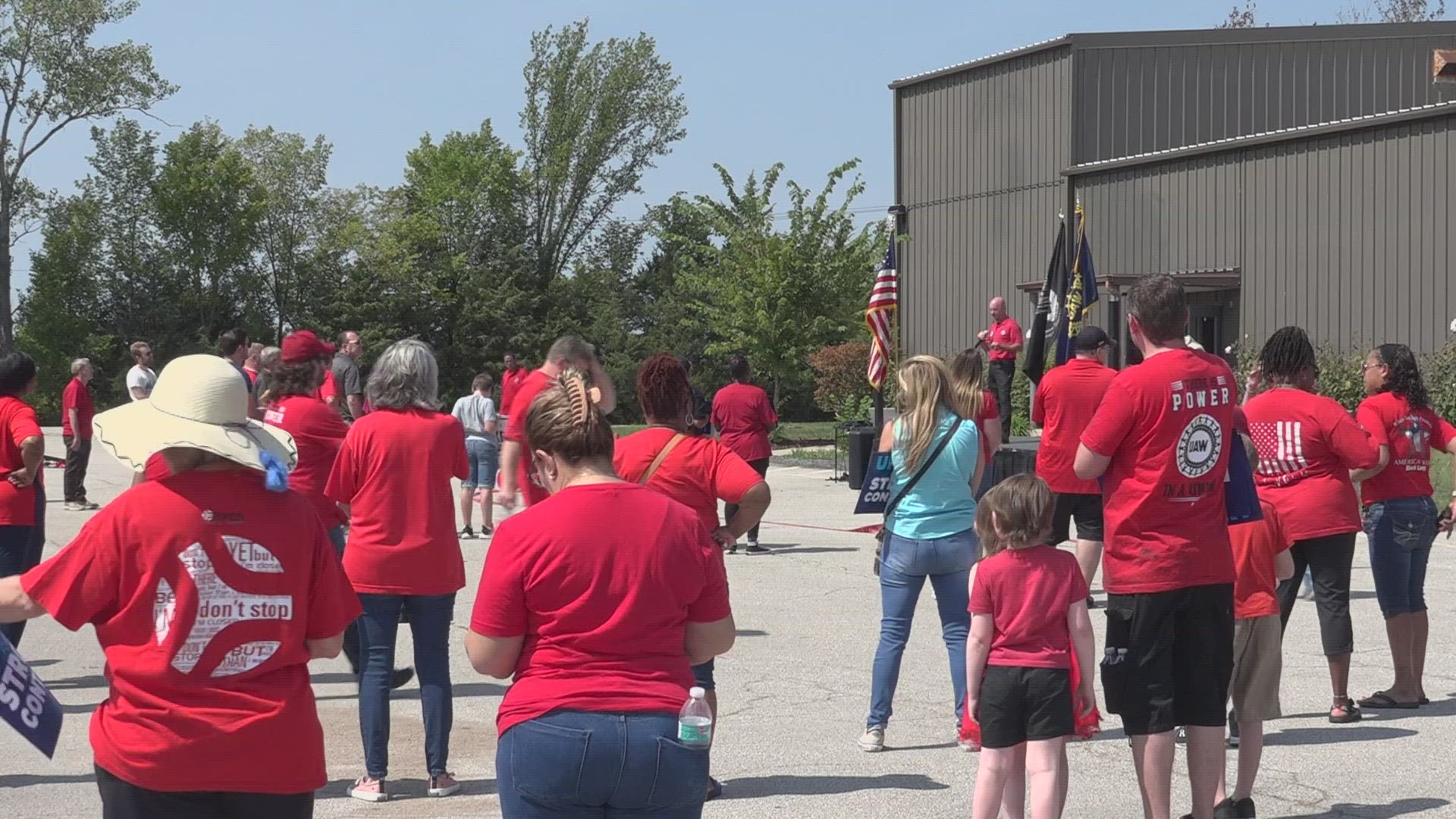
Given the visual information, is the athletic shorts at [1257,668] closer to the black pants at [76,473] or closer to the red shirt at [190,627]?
the red shirt at [190,627]

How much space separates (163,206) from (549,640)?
55299 millimetres

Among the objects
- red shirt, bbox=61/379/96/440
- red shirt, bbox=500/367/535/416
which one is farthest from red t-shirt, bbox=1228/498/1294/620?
red shirt, bbox=61/379/96/440

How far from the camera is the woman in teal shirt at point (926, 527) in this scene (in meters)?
7.34

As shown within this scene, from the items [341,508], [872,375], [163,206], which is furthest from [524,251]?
[341,508]

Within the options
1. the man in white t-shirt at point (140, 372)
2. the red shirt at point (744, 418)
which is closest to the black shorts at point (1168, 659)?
the red shirt at point (744, 418)

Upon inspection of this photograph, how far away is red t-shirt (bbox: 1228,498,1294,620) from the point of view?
6629 mm

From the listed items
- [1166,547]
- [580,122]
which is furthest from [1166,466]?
[580,122]

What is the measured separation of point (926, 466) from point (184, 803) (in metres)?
4.39

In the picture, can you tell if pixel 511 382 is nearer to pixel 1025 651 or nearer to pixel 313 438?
pixel 313 438

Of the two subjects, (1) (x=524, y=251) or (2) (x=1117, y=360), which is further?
(1) (x=524, y=251)

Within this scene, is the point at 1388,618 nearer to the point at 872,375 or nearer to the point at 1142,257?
the point at 872,375

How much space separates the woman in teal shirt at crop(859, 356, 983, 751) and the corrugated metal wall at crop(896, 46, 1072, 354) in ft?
76.6

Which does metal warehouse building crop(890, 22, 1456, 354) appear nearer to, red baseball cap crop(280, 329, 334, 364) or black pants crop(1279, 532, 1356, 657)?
black pants crop(1279, 532, 1356, 657)

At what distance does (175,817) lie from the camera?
355 centimetres
